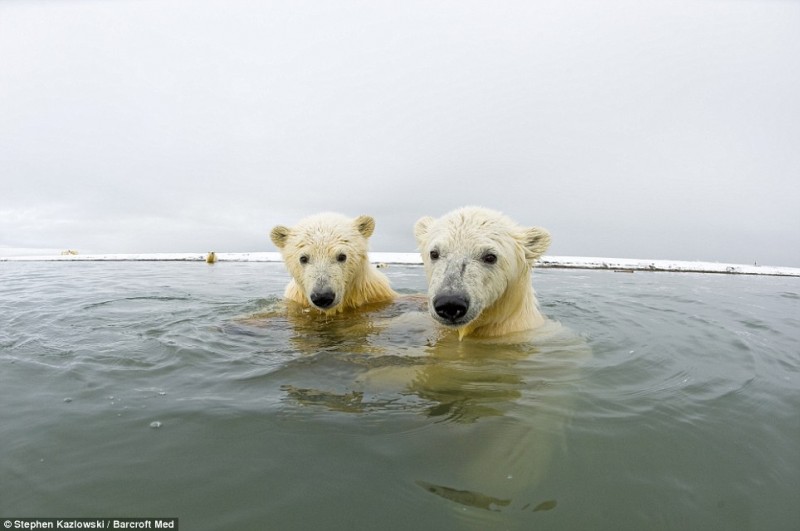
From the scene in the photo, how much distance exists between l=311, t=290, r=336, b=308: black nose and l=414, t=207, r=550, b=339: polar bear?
1.46 metres

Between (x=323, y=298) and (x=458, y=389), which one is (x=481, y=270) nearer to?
(x=458, y=389)

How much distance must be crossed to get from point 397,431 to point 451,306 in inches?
61.9

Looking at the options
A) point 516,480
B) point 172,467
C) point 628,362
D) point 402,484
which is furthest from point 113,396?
point 628,362

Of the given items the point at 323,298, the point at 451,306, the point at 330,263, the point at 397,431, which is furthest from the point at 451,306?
the point at 330,263

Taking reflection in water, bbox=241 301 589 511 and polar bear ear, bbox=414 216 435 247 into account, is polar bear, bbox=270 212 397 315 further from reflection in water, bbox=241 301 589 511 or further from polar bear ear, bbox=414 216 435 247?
polar bear ear, bbox=414 216 435 247

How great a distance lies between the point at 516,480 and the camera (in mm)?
2129

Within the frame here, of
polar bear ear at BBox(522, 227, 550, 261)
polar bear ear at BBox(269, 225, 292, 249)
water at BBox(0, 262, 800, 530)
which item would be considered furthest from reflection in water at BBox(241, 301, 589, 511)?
polar bear ear at BBox(269, 225, 292, 249)

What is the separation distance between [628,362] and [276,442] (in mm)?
3806

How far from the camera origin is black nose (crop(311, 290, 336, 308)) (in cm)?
535

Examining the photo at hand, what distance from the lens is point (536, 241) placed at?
5105 millimetres

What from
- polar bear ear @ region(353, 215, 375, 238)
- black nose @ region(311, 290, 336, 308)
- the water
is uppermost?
polar bear ear @ region(353, 215, 375, 238)

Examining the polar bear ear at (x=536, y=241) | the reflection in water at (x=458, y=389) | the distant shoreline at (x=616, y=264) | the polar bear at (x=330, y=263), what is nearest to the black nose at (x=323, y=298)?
the polar bear at (x=330, y=263)

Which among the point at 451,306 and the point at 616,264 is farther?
the point at 616,264

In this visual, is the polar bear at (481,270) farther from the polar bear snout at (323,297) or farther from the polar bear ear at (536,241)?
A: the polar bear snout at (323,297)
